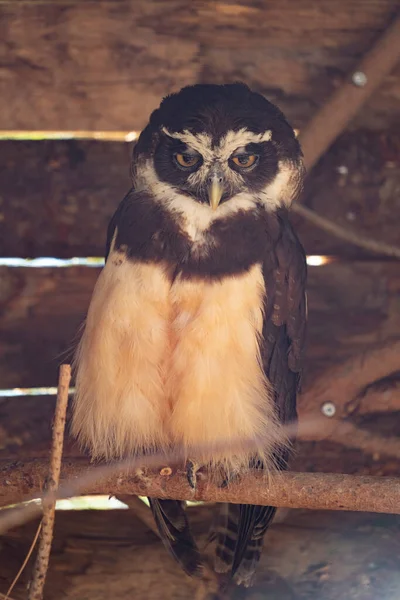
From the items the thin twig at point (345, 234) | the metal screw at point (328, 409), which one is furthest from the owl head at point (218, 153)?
the metal screw at point (328, 409)

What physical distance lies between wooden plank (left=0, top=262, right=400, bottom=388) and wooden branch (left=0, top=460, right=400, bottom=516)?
2.51 feet

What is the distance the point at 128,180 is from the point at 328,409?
99 centimetres

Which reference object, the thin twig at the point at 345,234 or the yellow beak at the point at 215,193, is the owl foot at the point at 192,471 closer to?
the yellow beak at the point at 215,193

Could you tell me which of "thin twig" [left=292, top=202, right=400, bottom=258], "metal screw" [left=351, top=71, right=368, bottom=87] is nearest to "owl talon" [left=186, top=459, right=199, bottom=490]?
"thin twig" [left=292, top=202, right=400, bottom=258]

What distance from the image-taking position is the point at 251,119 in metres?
2.43

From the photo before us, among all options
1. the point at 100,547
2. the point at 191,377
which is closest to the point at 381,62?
the point at 191,377

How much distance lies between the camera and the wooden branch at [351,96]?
9.48 feet

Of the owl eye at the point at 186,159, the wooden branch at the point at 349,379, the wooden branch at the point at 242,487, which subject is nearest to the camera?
the wooden branch at the point at 242,487

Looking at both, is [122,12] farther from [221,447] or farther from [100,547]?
[100,547]

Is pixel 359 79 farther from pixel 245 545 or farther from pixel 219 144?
pixel 245 545

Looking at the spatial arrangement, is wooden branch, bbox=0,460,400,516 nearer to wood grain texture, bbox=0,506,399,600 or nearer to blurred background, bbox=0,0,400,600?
wood grain texture, bbox=0,506,399,600

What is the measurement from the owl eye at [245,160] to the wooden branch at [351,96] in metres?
0.52

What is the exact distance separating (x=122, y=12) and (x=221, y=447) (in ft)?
4.74

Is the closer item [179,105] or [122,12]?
[179,105]
